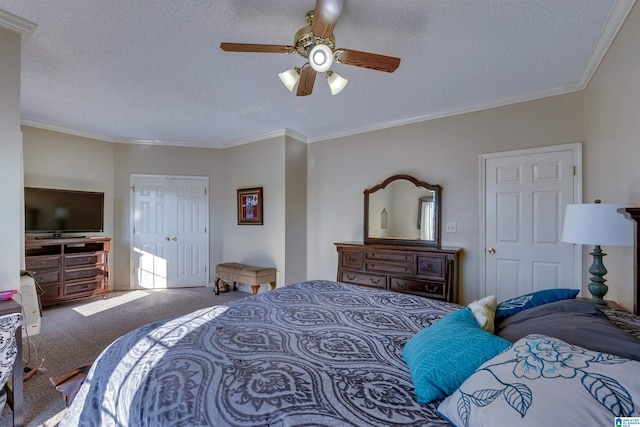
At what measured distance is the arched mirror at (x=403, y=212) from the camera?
11.3ft

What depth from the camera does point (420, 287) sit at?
3.14 meters

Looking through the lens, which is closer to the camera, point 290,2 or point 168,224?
point 290,2

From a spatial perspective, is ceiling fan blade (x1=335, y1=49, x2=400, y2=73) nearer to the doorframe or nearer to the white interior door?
the doorframe

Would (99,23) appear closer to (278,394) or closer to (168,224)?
(278,394)

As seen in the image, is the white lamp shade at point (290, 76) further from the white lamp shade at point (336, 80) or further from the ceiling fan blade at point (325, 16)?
the ceiling fan blade at point (325, 16)

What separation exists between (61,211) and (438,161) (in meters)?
5.03

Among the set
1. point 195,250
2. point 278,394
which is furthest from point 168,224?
point 278,394

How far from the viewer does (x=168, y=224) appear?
482cm

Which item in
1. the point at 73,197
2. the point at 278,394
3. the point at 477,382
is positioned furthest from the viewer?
the point at 73,197

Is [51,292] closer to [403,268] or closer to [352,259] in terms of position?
[352,259]

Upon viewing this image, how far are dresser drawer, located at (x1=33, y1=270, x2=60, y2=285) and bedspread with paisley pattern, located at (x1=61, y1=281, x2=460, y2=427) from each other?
3361 millimetres

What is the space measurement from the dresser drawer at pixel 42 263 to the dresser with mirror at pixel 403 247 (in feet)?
12.0

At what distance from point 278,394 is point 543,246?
122 inches

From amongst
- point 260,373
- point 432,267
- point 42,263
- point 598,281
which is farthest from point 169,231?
point 598,281
